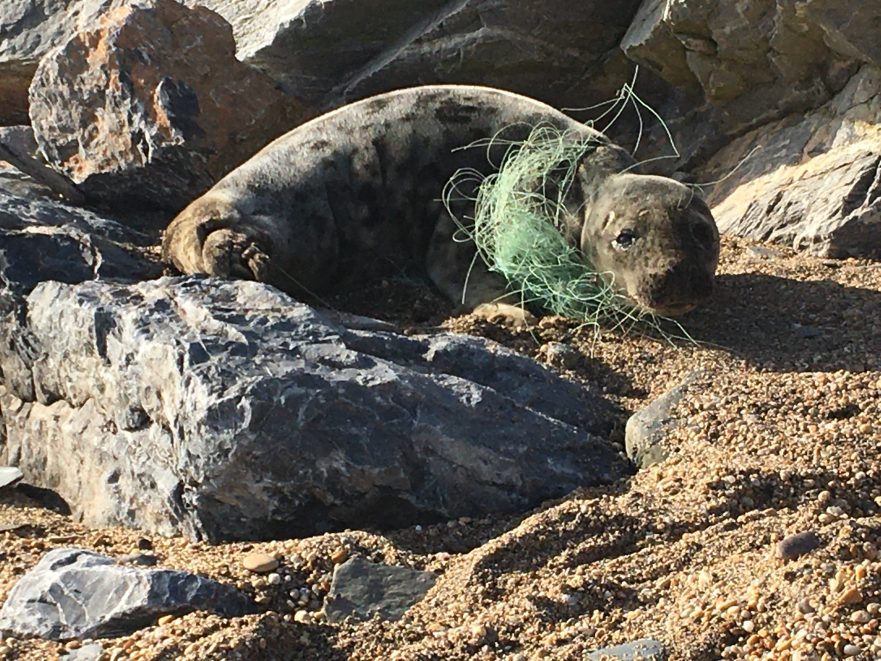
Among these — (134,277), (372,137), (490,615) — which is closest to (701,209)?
(372,137)

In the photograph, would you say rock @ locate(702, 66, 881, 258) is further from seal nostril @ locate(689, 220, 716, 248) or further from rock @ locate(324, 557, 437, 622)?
rock @ locate(324, 557, 437, 622)

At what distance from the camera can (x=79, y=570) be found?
321 cm

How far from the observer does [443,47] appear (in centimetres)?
748

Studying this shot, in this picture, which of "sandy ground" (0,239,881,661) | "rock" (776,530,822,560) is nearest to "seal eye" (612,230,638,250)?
"sandy ground" (0,239,881,661)

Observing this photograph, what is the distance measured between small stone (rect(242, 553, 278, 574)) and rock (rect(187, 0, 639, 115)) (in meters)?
4.61

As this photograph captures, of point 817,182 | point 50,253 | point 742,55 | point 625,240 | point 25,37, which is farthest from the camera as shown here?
point 25,37

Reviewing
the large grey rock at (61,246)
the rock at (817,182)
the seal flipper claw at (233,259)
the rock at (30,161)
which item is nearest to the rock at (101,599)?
the large grey rock at (61,246)

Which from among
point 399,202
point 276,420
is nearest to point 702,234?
point 399,202

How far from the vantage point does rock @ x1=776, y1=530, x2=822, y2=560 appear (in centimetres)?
309

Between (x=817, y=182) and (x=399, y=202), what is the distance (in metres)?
1.96

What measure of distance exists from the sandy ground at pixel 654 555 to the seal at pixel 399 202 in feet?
3.23

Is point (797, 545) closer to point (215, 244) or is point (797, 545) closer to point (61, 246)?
point (215, 244)

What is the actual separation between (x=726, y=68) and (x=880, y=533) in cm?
412

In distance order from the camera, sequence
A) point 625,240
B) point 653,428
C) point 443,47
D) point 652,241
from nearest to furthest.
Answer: point 653,428 → point 652,241 → point 625,240 → point 443,47
